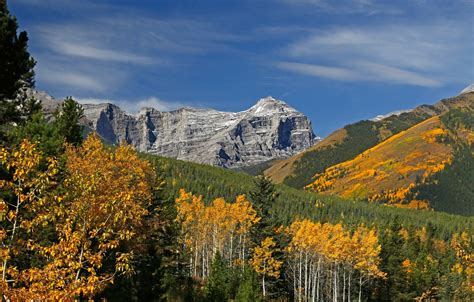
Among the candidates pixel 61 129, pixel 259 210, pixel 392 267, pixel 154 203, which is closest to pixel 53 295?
pixel 61 129

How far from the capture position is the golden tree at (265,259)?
64.6 m

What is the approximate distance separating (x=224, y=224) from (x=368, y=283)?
1190 inches

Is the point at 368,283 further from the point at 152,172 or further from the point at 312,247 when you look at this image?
the point at 152,172

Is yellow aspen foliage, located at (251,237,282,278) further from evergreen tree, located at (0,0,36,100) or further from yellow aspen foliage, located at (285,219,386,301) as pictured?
evergreen tree, located at (0,0,36,100)

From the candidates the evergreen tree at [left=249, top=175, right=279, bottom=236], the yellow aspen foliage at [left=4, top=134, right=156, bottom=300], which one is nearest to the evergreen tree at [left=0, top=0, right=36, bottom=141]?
the yellow aspen foliage at [left=4, top=134, right=156, bottom=300]

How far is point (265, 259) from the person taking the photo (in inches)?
2613

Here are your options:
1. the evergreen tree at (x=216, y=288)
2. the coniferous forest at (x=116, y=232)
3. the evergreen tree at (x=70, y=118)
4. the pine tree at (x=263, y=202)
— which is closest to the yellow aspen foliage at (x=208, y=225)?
the coniferous forest at (x=116, y=232)

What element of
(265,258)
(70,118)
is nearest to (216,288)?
(265,258)

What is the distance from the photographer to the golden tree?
64.6 metres

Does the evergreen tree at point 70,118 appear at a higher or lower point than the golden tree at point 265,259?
higher

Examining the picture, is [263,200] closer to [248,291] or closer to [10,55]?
[248,291]

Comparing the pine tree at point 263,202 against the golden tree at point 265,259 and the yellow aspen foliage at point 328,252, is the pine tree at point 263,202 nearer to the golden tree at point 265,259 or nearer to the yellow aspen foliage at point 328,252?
the golden tree at point 265,259

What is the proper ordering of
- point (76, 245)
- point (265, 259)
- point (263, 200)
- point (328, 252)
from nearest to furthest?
point (76, 245) → point (263, 200) → point (265, 259) → point (328, 252)

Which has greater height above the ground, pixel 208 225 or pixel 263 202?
pixel 263 202
